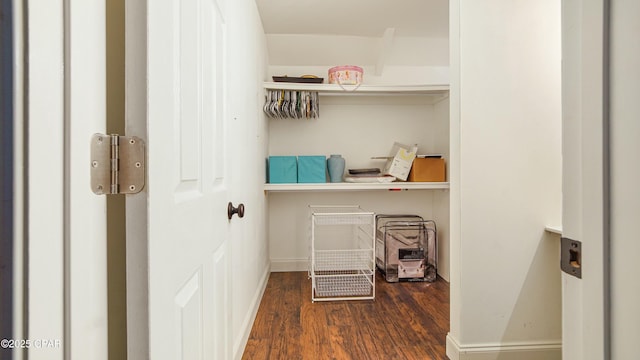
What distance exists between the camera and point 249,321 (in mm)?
1978

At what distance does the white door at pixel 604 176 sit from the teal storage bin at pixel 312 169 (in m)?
2.37

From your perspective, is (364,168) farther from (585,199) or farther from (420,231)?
(585,199)

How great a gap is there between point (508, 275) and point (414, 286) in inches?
47.7

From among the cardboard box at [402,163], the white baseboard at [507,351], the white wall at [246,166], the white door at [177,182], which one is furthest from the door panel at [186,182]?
the cardboard box at [402,163]

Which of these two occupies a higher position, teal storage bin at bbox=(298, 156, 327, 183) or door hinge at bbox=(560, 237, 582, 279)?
teal storage bin at bbox=(298, 156, 327, 183)

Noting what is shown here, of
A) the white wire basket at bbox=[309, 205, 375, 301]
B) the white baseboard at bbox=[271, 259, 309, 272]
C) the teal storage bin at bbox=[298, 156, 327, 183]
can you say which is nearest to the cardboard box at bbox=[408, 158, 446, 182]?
the white wire basket at bbox=[309, 205, 375, 301]

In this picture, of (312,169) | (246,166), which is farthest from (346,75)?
(246,166)

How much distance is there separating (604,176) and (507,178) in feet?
4.36

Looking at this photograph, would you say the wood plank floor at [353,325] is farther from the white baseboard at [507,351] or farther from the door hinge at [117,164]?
the door hinge at [117,164]

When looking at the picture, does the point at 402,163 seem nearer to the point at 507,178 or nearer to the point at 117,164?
the point at 507,178

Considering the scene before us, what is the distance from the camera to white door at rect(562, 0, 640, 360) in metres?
0.45

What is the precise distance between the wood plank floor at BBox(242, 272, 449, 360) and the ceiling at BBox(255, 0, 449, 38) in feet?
7.29

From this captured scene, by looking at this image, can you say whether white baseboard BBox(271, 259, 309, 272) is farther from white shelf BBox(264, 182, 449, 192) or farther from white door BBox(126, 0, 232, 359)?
white door BBox(126, 0, 232, 359)

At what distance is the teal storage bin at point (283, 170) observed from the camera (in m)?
2.86
